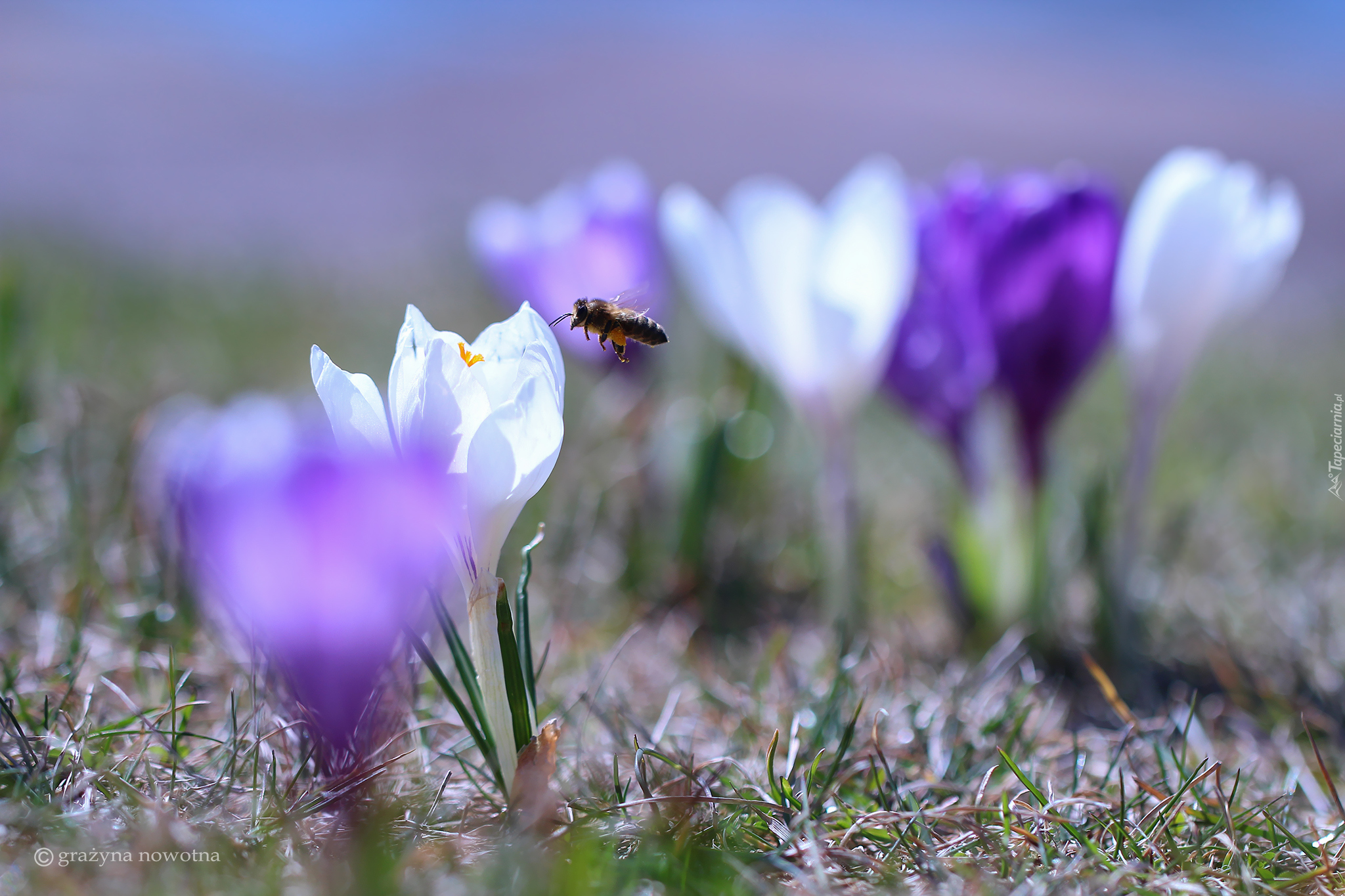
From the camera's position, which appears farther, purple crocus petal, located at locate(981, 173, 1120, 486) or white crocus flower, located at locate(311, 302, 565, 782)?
purple crocus petal, located at locate(981, 173, 1120, 486)

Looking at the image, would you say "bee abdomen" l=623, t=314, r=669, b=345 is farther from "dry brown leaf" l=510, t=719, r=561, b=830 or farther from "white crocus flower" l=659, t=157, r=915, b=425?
"dry brown leaf" l=510, t=719, r=561, b=830

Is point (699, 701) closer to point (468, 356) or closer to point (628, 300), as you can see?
point (628, 300)

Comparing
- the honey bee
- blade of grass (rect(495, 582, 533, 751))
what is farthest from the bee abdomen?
blade of grass (rect(495, 582, 533, 751))

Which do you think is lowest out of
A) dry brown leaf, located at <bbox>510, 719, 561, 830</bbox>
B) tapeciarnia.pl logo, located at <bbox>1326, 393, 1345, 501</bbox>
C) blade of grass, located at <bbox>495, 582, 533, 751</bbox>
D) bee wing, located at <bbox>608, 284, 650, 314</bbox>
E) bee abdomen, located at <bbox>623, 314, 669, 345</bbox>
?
tapeciarnia.pl logo, located at <bbox>1326, 393, 1345, 501</bbox>

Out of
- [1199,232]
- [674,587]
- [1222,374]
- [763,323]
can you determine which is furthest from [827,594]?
[1222,374]

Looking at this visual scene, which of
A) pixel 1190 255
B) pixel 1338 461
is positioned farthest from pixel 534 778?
pixel 1338 461

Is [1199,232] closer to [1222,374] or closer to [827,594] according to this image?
[827,594]

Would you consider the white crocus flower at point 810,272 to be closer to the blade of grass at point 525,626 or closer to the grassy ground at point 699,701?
the grassy ground at point 699,701
